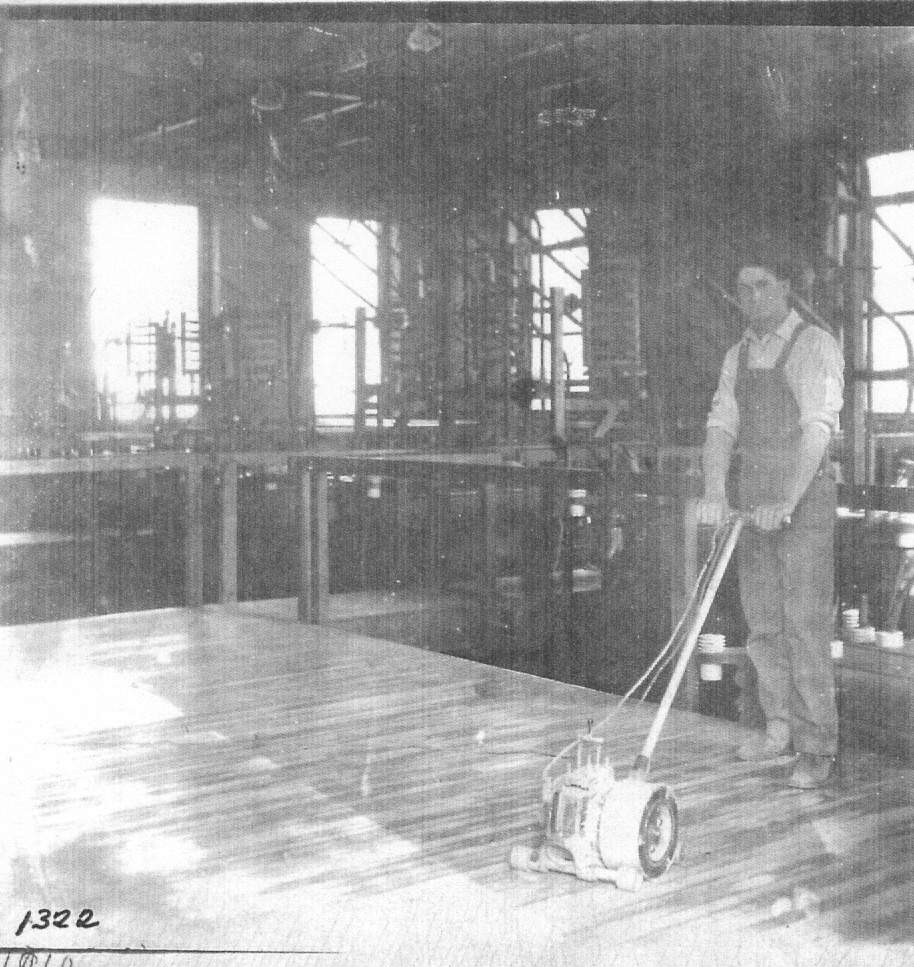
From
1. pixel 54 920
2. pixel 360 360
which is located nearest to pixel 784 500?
pixel 54 920

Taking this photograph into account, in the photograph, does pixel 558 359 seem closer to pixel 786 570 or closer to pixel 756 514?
pixel 786 570

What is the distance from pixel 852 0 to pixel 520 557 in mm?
8081

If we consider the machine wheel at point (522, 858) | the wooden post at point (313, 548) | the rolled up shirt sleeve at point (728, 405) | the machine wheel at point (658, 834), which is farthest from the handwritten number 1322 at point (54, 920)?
the wooden post at point (313, 548)

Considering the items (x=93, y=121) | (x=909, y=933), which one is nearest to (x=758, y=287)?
(x=909, y=933)

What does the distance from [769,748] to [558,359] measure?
5553mm

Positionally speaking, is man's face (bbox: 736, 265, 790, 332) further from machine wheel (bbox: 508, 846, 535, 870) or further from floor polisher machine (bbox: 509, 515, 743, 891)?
machine wheel (bbox: 508, 846, 535, 870)

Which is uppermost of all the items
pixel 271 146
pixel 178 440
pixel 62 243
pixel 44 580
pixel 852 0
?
pixel 271 146

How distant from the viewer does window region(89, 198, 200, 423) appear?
52.3 ft

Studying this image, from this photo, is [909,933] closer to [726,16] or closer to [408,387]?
[726,16]

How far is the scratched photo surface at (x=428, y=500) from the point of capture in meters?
2.75

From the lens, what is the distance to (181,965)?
2.43 metres

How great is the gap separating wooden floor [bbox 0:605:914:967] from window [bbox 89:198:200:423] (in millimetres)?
11376

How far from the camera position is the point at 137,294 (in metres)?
16.7

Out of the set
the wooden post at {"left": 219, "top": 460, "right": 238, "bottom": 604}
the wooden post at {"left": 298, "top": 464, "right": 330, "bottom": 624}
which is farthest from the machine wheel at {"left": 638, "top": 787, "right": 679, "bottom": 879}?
the wooden post at {"left": 219, "top": 460, "right": 238, "bottom": 604}
